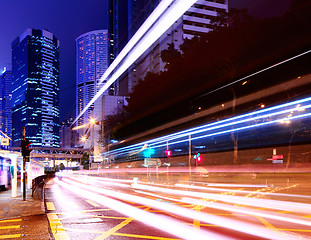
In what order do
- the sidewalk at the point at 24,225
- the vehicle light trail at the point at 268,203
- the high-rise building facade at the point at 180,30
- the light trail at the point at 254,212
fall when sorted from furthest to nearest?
1. the high-rise building facade at the point at 180,30
2. the vehicle light trail at the point at 268,203
3. the light trail at the point at 254,212
4. the sidewalk at the point at 24,225

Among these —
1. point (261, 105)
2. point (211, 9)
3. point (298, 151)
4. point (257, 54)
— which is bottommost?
point (298, 151)

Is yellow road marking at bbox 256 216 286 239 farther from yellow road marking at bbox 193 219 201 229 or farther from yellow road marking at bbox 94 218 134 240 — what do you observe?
yellow road marking at bbox 94 218 134 240

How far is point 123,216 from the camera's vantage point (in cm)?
1056

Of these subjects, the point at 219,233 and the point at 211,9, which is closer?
the point at 219,233

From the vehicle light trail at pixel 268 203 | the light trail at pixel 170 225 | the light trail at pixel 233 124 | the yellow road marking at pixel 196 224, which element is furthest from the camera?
the light trail at pixel 233 124

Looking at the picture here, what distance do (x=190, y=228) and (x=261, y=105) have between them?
25.1 m

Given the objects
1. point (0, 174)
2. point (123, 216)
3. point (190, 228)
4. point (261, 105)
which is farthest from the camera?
point (261, 105)

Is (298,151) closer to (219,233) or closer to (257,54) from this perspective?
(257,54)

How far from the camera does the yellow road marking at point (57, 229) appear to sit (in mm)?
7234

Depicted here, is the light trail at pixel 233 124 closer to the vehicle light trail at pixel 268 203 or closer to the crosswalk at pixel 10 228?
the vehicle light trail at pixel 268 203

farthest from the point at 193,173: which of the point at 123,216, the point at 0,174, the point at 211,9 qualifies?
the point at 211,9

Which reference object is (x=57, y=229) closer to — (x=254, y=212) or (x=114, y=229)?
(x=114, y=229)

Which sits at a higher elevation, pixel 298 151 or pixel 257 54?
pixel 257 54

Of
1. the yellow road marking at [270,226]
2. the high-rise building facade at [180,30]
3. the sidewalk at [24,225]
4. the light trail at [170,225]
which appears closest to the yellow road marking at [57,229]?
the sidewalk at [24,225]
